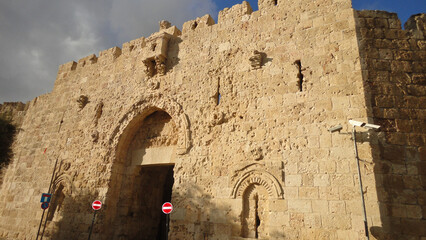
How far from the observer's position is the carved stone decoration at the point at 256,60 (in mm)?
6986

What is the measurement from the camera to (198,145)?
722 cm

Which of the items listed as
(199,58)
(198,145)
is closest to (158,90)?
(199,58)

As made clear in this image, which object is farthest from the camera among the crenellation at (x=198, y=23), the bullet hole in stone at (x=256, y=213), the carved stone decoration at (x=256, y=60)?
the crenellation at (x=198, y=23)

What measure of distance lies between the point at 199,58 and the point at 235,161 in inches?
128

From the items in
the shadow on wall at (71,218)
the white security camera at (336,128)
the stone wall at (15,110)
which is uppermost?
the stone wall at (15,110)

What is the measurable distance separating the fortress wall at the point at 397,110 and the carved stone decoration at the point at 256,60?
7.01 ft

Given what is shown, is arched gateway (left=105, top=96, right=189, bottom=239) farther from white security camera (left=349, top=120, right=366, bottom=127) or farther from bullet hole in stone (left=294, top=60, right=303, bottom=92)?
white security camera (left=349, top=120, right=366, bottom=127)

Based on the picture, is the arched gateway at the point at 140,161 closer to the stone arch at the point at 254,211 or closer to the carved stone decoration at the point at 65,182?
the carved stone decoration at the point at 65,182

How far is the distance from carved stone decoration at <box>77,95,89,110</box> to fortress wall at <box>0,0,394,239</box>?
6.8 inches

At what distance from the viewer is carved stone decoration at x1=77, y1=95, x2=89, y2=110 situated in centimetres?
1019

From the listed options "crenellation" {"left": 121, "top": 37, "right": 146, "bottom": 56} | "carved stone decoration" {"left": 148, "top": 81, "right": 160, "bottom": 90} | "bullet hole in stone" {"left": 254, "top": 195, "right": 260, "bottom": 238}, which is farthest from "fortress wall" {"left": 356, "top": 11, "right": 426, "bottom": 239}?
"crenellation" {"left": 121, "top": 37, "right": 146, "bottom": 56}

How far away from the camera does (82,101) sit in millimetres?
10203

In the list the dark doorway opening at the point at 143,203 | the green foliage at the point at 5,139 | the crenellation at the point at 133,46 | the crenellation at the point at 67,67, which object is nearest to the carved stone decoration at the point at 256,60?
the crenellation at the point at 133,46

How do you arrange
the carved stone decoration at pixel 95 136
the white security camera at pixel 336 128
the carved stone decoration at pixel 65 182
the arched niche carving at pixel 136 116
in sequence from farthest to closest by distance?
the carved stone decoration at pixel 95 136 < the carved stone decoration at pixel 65 182 < the arched niche carving at pixel 136 116 < the white security camera at pixel 336 128
